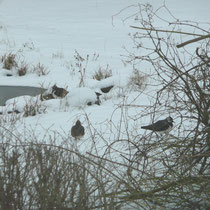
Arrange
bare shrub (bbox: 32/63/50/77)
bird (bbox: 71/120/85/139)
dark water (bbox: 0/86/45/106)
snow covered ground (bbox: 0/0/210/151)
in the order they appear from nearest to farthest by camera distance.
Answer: bird (bbox: 71/120/85/139), snow covered ground (bbox: 0/0/210/151), dark water (bbox: 0/86/45/106), bare shrub (bbox: 32/63/50/77)

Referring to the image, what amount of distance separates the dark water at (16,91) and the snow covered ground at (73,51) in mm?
181

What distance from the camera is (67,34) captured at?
1045 centimetres

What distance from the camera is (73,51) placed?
8367mm

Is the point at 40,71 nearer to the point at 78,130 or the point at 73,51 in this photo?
the point at 73,51

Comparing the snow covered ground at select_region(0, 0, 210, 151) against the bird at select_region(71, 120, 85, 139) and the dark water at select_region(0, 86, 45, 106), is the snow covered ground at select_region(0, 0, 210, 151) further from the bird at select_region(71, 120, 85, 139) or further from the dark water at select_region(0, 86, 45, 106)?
the dark water at select_region(0, 86, 45, 106)

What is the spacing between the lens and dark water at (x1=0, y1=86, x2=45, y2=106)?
17.5 ft

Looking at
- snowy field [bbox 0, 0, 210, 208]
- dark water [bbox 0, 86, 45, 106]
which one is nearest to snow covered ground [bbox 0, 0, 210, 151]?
snowy field [bbox 0, 0, 210, 208]

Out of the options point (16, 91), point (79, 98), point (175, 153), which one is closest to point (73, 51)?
point (16, 91)

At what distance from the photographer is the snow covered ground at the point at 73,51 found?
136 inches

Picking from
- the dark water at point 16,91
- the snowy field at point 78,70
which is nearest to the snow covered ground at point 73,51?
the snowy field at point 78,70

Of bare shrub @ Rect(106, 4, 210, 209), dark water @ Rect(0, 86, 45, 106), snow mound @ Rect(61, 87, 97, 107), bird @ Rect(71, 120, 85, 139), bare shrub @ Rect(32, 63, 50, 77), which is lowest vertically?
bare shrub @ Rect(106, 4, 210, 209)

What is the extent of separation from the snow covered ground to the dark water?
0.18 m

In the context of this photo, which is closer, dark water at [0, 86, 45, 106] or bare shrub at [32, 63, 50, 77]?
dark water at [0, 86, 45, 106]

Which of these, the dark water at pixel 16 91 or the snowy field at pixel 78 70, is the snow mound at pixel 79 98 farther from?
the dark water at pixel 16 91
